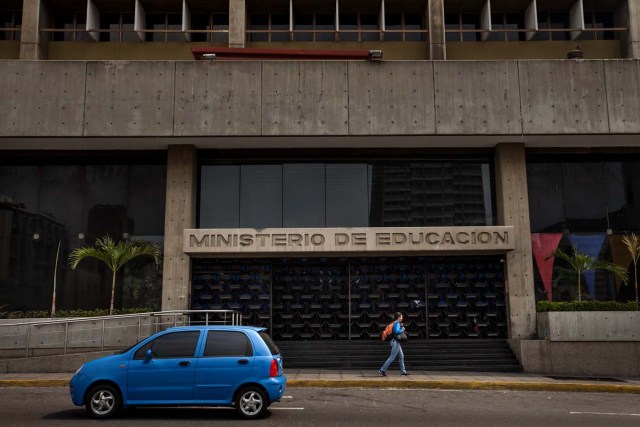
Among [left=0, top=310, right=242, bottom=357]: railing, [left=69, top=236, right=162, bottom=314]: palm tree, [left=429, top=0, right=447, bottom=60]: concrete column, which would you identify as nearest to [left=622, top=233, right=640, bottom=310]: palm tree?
[left=429, top=0, right=447, bottom=60]: concrete column

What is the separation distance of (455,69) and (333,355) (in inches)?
393

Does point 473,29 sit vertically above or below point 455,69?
above

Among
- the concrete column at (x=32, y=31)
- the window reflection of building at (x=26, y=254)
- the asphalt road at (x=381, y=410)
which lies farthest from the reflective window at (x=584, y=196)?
the concrete column at (x=32, y=31)

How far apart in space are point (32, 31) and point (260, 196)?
33.2 feet

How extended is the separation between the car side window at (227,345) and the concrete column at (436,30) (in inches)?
577

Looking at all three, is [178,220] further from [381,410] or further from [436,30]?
[436,30]

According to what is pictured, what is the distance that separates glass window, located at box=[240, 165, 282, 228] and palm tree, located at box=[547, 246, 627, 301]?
957 cm

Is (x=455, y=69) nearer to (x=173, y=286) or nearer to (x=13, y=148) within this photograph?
(x=173, y=286)

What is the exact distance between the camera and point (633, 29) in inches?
837

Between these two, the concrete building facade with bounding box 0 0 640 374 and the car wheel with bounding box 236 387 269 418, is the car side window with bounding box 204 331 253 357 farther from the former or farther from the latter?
the concrete building facade with bounding box 0 0 640 374

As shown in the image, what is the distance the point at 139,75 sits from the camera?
1903cm

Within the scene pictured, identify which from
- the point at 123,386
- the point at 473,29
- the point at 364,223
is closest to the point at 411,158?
the point at 364,223

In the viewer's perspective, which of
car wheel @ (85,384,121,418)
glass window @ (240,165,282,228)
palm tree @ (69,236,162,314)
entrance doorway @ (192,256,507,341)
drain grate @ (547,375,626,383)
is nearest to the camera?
car wheel @ (85,384,121,418)

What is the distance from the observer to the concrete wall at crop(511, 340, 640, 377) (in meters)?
17.4
